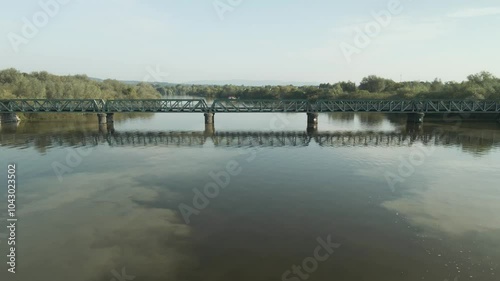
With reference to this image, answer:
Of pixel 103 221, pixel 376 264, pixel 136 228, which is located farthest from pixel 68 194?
pixel 376 264

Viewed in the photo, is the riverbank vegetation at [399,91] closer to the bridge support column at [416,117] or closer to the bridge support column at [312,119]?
the bridge support column at [416,117]

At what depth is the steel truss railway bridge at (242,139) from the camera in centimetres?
4612

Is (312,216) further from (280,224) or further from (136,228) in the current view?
(136,228)

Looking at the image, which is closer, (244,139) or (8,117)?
(244,139)

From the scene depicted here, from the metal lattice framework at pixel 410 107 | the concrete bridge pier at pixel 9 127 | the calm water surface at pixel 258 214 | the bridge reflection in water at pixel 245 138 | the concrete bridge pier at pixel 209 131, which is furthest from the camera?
the metal lattice framework at pixel 410 107

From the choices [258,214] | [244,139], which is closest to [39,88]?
[244,139]

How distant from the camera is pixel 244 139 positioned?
50406mm

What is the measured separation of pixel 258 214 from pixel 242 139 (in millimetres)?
30649

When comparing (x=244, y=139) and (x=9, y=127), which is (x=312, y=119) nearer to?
(x=244, y=139)

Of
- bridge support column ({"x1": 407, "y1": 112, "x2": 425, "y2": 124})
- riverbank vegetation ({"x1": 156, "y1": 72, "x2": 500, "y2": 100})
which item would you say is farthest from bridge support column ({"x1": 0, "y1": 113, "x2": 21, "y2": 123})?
riverbank vegetation ({"x1": 156, "y1": 72, "x2": 500, "y2": 100})

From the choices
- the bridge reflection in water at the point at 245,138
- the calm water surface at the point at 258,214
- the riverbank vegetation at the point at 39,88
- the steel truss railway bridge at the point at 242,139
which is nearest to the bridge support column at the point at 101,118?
the bridge reflection in water at the point at 245,138

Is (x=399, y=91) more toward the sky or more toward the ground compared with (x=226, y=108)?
more toward the sky

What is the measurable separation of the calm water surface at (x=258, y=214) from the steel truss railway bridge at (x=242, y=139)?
467cm

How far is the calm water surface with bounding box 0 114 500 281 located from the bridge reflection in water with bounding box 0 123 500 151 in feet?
15.5
